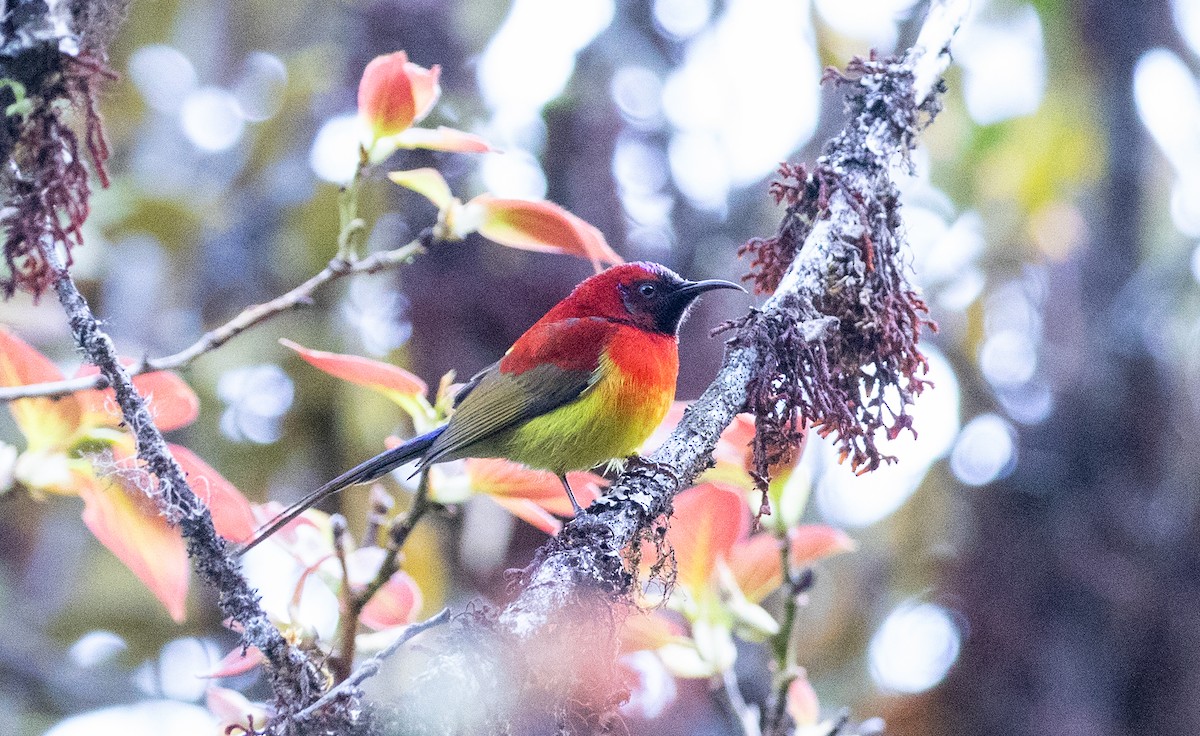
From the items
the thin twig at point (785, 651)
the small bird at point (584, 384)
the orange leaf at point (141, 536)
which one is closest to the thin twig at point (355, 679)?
the orange leaf at point (141, 536)

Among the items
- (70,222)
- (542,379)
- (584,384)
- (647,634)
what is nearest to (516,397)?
(542,379)

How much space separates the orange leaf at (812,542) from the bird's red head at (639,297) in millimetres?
981

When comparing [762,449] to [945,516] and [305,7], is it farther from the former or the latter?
[305,7]

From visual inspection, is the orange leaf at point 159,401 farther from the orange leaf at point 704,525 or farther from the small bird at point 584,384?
the orange leaf at point 704,525

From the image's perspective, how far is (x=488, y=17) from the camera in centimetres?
486

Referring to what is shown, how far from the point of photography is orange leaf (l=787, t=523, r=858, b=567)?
88.8 inches

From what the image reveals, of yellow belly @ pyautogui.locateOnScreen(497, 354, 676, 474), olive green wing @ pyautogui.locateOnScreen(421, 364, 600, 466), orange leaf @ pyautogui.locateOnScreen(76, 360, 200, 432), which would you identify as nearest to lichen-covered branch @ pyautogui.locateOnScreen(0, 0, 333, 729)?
orange leaf @ pyautogui.locateOnScreen(76, 360, 200, 432)

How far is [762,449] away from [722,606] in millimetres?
625

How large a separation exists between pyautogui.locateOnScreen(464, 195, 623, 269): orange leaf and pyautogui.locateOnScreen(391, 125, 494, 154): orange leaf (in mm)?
110

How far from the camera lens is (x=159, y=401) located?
6.24 ft

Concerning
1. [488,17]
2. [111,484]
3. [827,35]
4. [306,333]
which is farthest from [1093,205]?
[111,484]

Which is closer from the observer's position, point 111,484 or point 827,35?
point 111,484

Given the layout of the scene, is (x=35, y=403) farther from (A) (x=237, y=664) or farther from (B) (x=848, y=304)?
(B) (x=848, y=304)

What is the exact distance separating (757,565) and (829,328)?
0.65 metres
